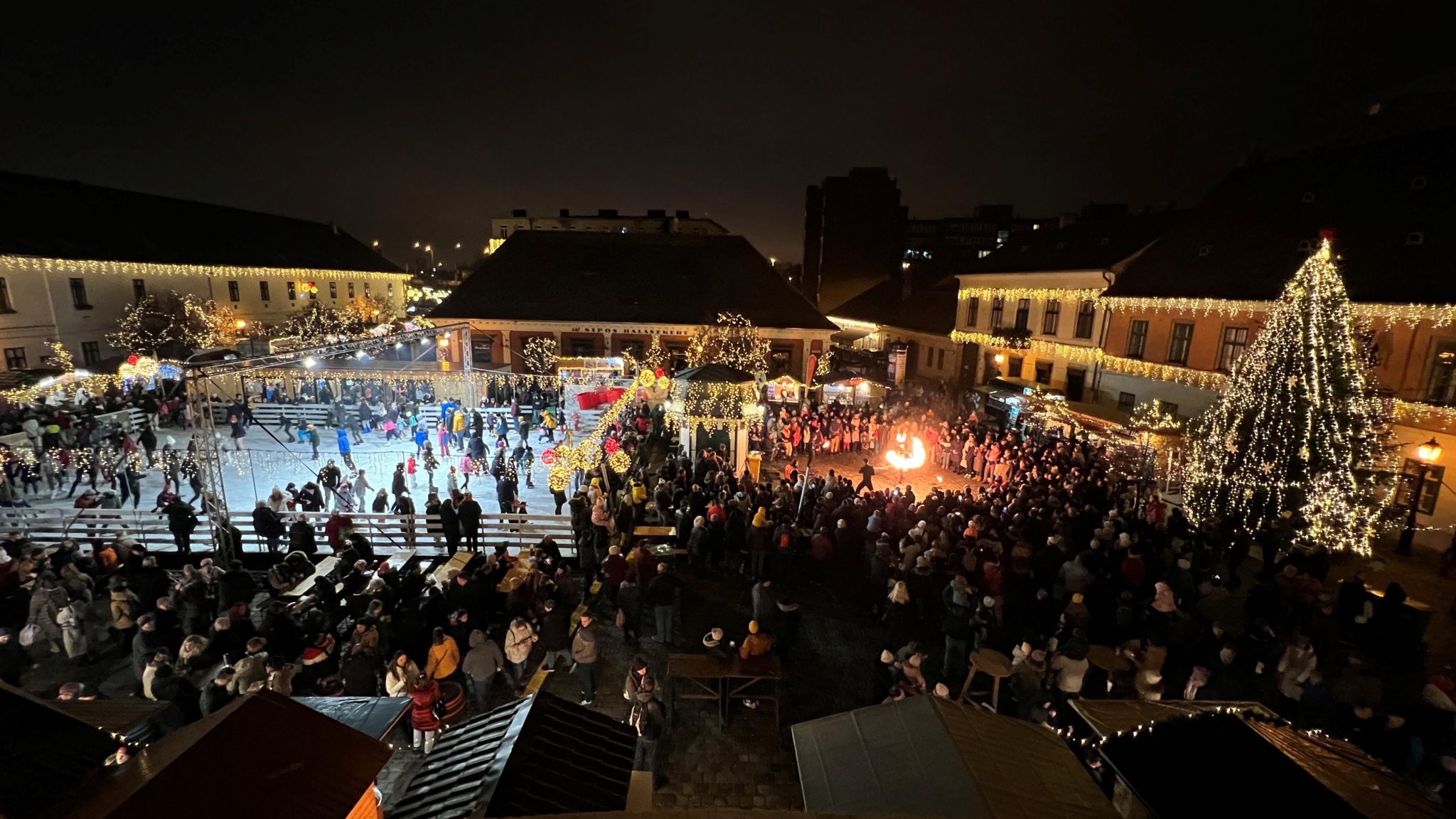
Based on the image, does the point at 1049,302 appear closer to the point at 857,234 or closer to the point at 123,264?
the point at 857,234

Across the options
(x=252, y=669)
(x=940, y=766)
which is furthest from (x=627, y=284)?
(x=940, y=766)

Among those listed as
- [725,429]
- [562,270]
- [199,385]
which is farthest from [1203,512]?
[562,270]

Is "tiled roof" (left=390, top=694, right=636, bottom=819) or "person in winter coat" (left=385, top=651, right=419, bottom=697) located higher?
"tiled roof" (left=390, top=694, right=636, bottom=819)

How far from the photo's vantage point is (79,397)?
21719 mm

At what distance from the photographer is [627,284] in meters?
30.1

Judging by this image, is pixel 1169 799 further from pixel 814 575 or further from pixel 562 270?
pixel 562 270

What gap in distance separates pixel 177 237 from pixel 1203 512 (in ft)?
153

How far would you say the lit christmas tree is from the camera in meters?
11.5

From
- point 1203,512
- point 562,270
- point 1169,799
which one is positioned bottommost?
point 1203,512

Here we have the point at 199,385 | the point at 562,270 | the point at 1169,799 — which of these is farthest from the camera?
the point at 562,270

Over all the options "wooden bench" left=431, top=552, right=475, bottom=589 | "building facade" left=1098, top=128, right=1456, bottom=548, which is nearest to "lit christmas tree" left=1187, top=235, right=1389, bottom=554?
"building facade" left=1098, top=128, right=1456, bottom=548

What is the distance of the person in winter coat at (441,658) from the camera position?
7391mm

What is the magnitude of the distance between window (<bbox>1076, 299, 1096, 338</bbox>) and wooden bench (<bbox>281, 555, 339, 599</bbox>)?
1017 inches

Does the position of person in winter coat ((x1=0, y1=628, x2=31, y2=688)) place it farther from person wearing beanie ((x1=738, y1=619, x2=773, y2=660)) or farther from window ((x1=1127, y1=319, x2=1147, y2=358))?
window ((x1=1127, y1=319, x2=1147, y2=358))
